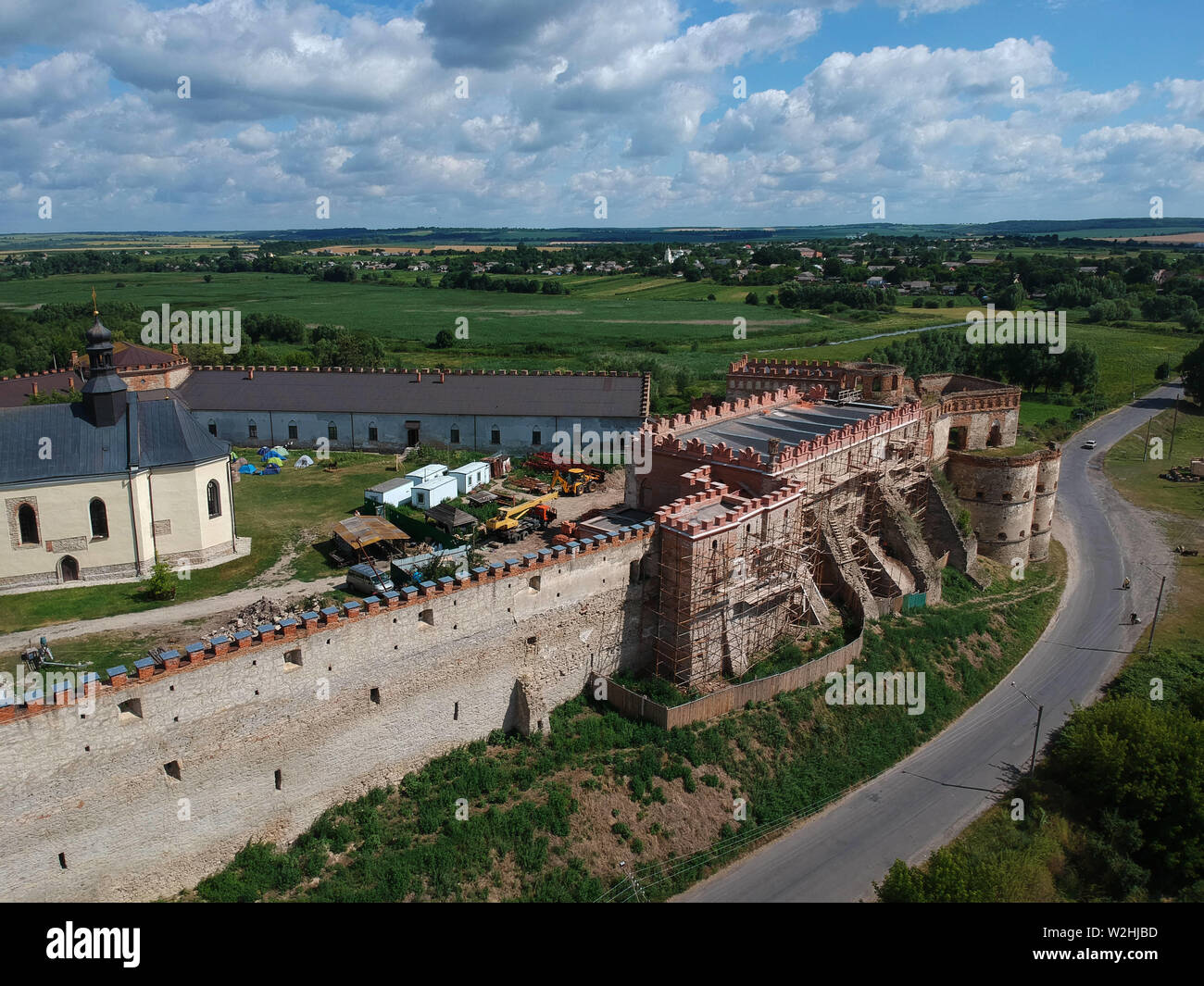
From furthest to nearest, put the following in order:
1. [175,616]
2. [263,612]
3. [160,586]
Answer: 1. [160,586]
2. [175,616]
3. [263,612]

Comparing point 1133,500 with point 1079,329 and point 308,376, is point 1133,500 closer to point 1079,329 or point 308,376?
point 308,376

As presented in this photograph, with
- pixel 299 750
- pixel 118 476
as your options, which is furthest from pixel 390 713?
pixel 118 476

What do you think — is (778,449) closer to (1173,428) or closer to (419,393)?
(419,393)

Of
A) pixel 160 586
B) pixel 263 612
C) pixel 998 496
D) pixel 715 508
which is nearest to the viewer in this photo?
pixel 263 612

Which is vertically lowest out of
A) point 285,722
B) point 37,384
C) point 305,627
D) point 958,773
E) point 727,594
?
point 958,773

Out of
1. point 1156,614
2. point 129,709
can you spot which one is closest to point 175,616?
point 129,709

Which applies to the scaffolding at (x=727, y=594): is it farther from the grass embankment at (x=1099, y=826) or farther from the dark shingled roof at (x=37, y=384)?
the dark shingled roof at (x=37, y=384)

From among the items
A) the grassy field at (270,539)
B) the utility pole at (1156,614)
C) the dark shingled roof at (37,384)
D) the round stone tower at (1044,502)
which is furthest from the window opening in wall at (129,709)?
the dark shingled roof at (37,384)

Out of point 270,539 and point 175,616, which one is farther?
point 270,539
